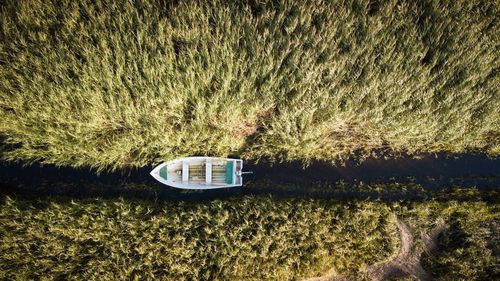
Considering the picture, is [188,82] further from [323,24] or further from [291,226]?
[291,226]

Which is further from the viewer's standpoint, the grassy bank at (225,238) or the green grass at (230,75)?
the grassy bank at (225,238)

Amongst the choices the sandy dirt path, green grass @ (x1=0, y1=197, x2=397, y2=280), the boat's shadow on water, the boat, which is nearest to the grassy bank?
green grass @ (x1=0, y1=197, x2=397, y2=280)

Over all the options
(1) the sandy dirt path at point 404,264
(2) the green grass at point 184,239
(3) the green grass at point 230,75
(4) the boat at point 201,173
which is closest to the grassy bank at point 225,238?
(2) the green grass at point 184,239

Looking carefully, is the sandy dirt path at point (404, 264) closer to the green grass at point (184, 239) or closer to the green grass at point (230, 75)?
the green grass at point (184, 239)

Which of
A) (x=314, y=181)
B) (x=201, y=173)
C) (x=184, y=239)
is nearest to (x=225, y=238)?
(x=184, y=239)

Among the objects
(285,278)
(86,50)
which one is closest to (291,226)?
(285,278)

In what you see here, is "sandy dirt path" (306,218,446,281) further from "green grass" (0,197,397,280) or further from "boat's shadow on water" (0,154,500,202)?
"boat's shadow on water" (0,154,500,202)
